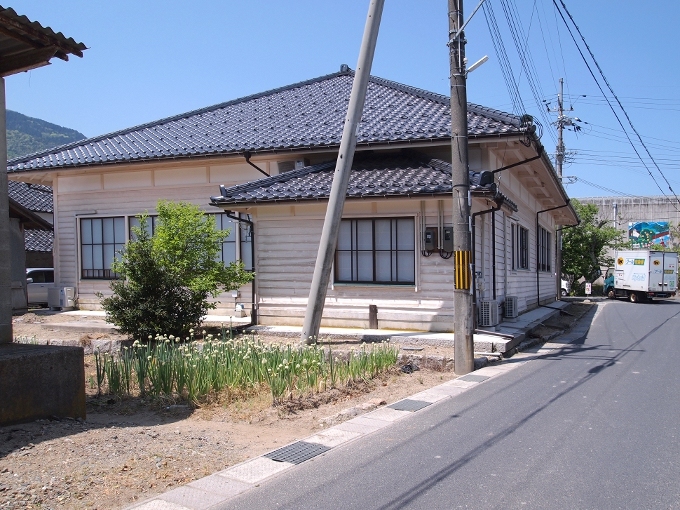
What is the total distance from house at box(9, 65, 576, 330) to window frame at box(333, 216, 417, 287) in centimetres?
3

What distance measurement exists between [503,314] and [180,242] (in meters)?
8.71

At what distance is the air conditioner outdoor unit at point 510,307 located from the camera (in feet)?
53.0

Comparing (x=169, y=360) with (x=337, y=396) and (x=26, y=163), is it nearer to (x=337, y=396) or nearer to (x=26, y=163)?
(x=337, y=396)

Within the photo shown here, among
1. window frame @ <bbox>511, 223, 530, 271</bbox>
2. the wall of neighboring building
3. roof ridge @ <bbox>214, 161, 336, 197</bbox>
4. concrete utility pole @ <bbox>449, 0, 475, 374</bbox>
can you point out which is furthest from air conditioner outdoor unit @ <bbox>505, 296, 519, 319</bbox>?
the wall of neighboring building

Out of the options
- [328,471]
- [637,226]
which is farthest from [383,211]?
[637,226]

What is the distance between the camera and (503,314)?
16.3 metres

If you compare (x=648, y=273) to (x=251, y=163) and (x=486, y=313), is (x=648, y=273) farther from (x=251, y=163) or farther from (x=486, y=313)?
(x=251, y=163)

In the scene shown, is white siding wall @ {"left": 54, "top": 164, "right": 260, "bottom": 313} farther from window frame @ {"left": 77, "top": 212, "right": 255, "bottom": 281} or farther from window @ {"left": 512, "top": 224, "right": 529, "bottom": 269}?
window @ {"left": 512, "top": 224, "right": 529, "bottom": 269}

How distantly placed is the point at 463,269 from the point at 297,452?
5306 millimetres

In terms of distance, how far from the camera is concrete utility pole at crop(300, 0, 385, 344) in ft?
36.1

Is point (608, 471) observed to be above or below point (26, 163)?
below

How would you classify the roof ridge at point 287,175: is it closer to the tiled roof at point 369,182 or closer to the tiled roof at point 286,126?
the tiled roof at point 369,182

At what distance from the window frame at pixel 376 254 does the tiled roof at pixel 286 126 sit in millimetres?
2057

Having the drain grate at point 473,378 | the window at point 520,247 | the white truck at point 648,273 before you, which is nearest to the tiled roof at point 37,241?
the window at point 520,247
